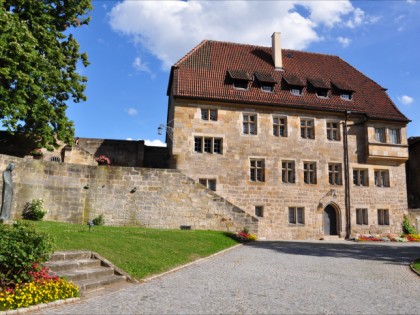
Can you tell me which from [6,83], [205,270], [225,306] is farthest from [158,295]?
[6,83]

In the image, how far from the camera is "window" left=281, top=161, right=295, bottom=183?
91.8ft

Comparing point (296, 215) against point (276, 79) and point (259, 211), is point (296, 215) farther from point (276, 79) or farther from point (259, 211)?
point (276, 79)

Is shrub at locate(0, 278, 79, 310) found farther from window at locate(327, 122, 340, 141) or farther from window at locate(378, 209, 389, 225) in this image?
window at locate(378, 209, 389, 225)

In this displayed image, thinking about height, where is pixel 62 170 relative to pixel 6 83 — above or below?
below

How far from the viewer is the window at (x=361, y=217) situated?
28.9 meters

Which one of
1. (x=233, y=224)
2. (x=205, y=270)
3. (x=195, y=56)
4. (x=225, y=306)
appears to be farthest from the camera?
(x=195, y=56)

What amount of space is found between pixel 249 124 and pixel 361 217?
37.3 feet

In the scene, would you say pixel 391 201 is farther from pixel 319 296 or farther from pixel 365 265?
pixel 319 296

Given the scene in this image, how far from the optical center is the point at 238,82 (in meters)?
28.6

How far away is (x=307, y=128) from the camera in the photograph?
29094 millimetres

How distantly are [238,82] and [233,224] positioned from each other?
11.8 meters

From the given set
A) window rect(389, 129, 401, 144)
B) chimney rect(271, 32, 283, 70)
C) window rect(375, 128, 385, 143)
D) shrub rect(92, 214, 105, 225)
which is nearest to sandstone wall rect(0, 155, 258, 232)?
shrub rect(92, 214, 105, 225)

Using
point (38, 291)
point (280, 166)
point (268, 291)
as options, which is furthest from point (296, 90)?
point (38, 291)

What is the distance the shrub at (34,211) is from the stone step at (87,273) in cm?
1080
